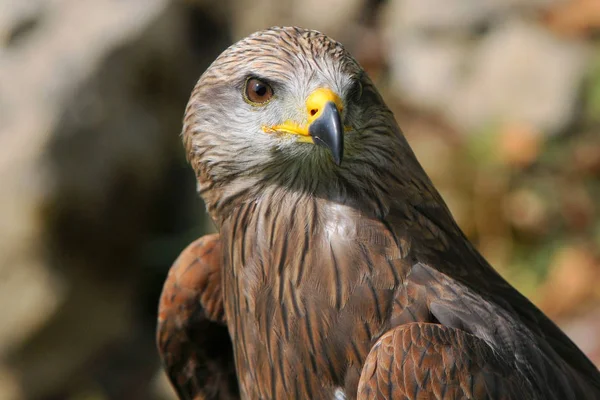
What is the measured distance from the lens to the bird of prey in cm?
325

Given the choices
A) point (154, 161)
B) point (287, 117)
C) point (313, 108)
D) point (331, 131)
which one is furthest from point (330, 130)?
point (154, 161)

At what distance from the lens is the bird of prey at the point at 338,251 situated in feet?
10.7

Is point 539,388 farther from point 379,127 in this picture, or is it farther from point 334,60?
point 334,60

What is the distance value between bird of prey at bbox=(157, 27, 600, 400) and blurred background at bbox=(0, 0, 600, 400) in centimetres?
354

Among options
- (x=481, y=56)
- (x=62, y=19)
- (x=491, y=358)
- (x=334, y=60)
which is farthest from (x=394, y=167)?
(x=481, y=56)

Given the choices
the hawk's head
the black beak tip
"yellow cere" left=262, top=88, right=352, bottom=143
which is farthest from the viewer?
the hawk's head

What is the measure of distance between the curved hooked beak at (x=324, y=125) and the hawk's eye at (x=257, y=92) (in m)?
0.14

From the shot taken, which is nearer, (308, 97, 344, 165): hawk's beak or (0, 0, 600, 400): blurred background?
(308, 97, 344, 165): hawk's beak

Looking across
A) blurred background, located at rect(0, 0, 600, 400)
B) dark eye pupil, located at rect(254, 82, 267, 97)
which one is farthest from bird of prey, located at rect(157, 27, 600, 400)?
blurred background, located at rect(0, 0, 600, 400)

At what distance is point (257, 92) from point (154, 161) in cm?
475

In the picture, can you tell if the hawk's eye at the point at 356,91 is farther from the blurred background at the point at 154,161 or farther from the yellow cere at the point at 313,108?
the blurred background at the point at 154,161

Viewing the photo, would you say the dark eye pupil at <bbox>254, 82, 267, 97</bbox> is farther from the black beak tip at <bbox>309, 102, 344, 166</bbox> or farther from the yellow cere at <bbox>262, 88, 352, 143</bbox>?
the black beak tip at <bbox>309, 102, 344, 166</bbox>

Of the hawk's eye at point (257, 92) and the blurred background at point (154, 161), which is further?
the blurred background at point (154, 161)

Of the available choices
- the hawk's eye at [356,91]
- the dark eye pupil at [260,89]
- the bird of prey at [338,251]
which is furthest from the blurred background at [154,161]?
the dark eye pupil at [260,89]
